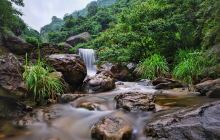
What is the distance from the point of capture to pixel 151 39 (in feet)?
53.5

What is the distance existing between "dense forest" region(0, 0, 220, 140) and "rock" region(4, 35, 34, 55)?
0.17 feet

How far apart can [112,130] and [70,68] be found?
6703mm

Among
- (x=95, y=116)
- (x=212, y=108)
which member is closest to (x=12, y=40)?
(x=95, y=116)

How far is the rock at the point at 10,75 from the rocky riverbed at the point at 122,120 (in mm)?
991

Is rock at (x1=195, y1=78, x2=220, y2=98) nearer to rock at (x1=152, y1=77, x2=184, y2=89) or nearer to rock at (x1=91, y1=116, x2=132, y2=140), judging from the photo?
rock at (x1=152, y1=77, x2=184, y2=89)

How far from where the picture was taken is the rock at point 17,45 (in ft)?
53.0

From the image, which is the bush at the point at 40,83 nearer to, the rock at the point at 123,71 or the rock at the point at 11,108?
the rock at the point at 11,108

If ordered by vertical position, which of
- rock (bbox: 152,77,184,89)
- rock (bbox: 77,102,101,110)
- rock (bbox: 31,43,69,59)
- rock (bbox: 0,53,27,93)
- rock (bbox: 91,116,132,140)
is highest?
rock (bbox: 31,43,69,59)

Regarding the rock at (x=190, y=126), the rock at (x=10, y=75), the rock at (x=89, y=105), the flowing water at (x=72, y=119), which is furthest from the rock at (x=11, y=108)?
the rock at (x=190, y=126)

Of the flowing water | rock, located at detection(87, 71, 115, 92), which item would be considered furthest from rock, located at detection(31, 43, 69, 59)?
the flowing water

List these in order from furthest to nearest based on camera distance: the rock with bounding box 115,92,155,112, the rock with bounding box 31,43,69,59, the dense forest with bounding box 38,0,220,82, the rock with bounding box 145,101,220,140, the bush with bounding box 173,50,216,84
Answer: the rock with bounding box 31,43,69,59, the dense forest with bounding box 38,0,220,82, the bush with bounding box 173,50,216,84, the rock with bounding box 115,92,155,112, the rock with bounding box 145,101,220,140

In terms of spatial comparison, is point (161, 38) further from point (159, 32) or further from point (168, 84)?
point (168, 84)

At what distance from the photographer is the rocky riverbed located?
5.63 metres

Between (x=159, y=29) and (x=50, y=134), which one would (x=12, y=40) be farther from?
(x=50, y=134)
